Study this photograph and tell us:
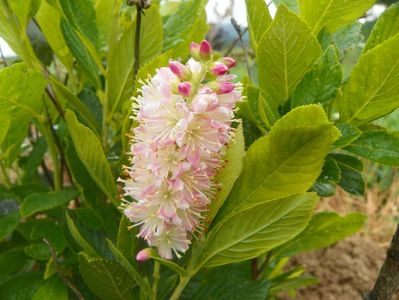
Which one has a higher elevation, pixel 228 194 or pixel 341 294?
pixel 228 194

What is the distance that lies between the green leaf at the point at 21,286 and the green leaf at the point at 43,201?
0.53ft

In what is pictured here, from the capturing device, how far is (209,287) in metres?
1.04

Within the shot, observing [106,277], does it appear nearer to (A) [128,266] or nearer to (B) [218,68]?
(A) [128,266]

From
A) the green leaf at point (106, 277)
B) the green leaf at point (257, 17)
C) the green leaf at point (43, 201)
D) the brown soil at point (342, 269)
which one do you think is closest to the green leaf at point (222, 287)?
the green leaf at point (106, 277)

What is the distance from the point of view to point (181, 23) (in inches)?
41.3

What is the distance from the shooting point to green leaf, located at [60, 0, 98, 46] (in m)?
0.96

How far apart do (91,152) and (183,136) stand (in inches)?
7.8

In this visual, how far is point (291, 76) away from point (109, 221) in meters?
0.37

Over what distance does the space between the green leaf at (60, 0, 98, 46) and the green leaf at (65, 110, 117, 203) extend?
0.21 meters

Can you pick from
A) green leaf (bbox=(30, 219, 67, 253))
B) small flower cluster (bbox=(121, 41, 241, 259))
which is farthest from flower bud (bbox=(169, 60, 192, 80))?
green leaf (bbox=(30, 219, 67, 253))

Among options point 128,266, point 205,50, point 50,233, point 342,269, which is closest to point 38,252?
point 50,233

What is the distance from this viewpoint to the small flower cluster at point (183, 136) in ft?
2.33

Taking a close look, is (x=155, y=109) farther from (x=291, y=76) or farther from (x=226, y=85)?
(x=291, y=76)

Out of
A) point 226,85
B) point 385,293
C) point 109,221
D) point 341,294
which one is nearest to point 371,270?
point 341,294
